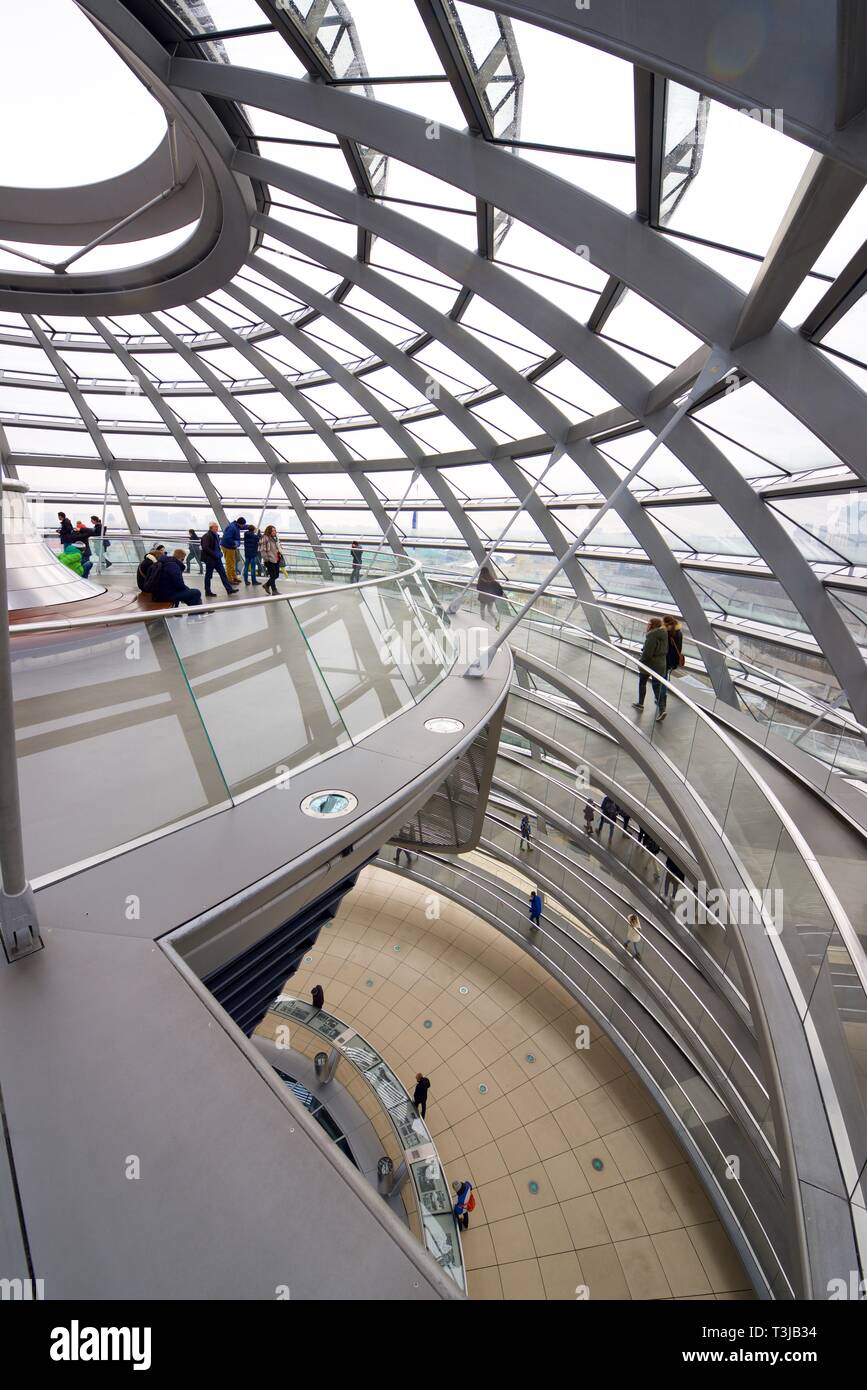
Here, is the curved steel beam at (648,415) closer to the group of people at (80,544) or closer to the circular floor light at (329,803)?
the circular floor light at (329,803)

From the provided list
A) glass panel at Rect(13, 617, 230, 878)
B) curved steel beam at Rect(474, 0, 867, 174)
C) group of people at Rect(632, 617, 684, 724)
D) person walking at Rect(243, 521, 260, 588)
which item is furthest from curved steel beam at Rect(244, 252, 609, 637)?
glass panel at Rect(13, 617, 230, 878)

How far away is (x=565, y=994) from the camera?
701 inches

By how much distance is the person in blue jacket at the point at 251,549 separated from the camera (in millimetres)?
14548

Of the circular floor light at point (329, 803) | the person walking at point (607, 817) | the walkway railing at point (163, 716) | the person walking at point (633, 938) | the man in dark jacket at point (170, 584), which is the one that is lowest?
the person walking at point (633, 938)

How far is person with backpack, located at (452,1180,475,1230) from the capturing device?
1191 centimetres

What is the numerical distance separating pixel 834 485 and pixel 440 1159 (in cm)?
1551

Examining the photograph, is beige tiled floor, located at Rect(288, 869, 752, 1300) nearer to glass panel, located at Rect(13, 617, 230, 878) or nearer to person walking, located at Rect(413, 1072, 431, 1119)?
person walking, located at Rect(413, 1072, 431, 1119)

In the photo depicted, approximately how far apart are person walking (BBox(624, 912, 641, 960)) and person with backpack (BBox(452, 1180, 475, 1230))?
6346mm

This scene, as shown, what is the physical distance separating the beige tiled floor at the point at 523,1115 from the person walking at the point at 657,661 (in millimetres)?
9911

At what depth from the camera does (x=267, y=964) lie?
411 centimetres

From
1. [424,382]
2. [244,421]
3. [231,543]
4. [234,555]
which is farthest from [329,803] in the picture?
[244,421]

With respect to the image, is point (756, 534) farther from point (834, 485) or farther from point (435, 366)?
point (435, 366)

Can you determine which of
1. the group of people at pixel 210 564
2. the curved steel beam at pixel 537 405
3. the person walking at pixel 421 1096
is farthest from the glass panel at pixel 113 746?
the person walking at pixel 421 1096

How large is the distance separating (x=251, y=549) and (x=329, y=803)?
12.2 m
